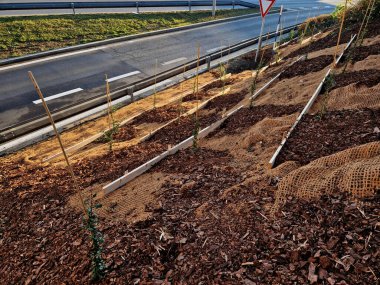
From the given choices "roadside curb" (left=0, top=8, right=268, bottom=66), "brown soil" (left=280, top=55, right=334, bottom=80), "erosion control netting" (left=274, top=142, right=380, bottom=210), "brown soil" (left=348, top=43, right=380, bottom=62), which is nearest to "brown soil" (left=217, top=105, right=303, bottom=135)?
"erosion control netting" (left=274, top=142, right=380, bottom=210)

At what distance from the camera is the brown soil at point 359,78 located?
6.64 m

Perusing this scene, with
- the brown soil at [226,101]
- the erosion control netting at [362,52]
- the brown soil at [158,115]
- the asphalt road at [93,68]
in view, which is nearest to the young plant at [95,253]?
the brown soil at [158,115]

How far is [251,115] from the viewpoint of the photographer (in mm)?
6934

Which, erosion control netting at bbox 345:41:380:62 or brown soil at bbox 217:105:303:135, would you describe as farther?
erosion control netting at bbox 345:41:380:62

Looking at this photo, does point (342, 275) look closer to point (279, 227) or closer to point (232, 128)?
point (279, 227)

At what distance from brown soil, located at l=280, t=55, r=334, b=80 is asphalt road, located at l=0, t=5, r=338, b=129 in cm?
604

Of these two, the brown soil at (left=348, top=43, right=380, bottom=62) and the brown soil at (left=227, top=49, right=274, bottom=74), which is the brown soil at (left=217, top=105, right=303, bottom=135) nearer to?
the brown soil at (left=348, top=43, right=380, bottom=62)

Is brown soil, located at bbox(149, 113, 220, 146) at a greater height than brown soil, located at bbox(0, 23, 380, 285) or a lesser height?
lesser

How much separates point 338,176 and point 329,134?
1.64 m

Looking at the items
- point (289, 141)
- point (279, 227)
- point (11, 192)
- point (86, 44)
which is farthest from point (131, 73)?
point (279, 227)

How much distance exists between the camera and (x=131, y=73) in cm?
1288

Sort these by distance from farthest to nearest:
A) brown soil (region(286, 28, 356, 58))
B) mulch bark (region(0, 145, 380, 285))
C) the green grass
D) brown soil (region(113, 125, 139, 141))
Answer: the green grass < brown soil (region(286, 28, 356, 58)) < brown soil (region(113, 125, 139, 141)) < mulch bark (region(0, 145, 380, 285))

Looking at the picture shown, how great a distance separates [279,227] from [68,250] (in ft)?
8.72

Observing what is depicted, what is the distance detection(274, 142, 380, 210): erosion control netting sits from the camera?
11.2 feet
